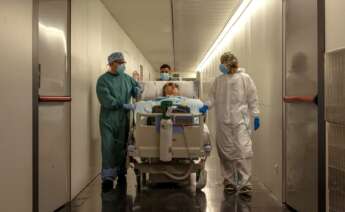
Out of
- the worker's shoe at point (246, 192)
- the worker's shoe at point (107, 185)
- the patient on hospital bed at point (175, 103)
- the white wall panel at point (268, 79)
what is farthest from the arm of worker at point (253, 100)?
the worker's shoe at point (107, 185)

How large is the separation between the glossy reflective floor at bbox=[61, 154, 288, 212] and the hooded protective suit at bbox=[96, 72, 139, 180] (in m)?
0.30

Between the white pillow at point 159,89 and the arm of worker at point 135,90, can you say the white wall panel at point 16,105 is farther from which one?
the white pillow at point 159,89

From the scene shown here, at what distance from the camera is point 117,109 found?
4.30 meters

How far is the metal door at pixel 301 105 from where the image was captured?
276 cm

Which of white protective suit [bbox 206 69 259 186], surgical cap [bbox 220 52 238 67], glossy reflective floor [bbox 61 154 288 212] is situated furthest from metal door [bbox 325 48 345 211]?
surgical cap [bbox 220 52 238 67]

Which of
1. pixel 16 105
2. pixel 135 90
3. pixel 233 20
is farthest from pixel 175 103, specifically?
pixel 233 20

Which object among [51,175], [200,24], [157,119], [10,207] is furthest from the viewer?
[200,24]

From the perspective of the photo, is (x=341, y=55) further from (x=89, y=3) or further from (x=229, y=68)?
(x=89, y=3)

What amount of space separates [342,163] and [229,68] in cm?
219

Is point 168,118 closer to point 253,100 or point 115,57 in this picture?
point 253,100

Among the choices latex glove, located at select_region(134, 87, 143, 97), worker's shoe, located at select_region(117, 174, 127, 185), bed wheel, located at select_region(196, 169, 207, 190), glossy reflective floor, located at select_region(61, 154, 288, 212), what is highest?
latex glove, located at select_region(134, 87, 143, 97)

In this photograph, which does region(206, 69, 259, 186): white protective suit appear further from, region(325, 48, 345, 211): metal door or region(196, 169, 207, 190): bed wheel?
region(325, 48, 345, 211): metal door

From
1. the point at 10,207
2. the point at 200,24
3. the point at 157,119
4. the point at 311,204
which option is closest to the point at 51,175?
the point at 10,207

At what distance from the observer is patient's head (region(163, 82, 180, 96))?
4707 mm
